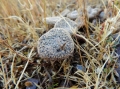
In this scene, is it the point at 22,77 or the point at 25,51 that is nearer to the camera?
the point at 22,77

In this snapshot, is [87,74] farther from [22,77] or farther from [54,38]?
[22,77]

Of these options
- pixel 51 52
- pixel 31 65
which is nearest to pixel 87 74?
pixel 51 52

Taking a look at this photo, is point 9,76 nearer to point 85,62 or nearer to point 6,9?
point 85,62

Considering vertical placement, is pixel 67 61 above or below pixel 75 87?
above

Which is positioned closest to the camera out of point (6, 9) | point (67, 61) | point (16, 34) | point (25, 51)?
point (67, 61)

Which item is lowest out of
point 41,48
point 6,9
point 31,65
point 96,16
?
point 31,65

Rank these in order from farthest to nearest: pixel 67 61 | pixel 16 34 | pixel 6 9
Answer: pixel 6 9, pixel 16 34, pixel 67 61

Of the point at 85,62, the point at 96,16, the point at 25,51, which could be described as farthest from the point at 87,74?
the point at 96,16

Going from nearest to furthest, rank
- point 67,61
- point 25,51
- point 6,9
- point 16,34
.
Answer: point 67,61
point 25,51
point 16,34
point 6,9

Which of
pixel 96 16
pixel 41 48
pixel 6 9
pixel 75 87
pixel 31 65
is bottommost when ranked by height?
pixel 75 87
